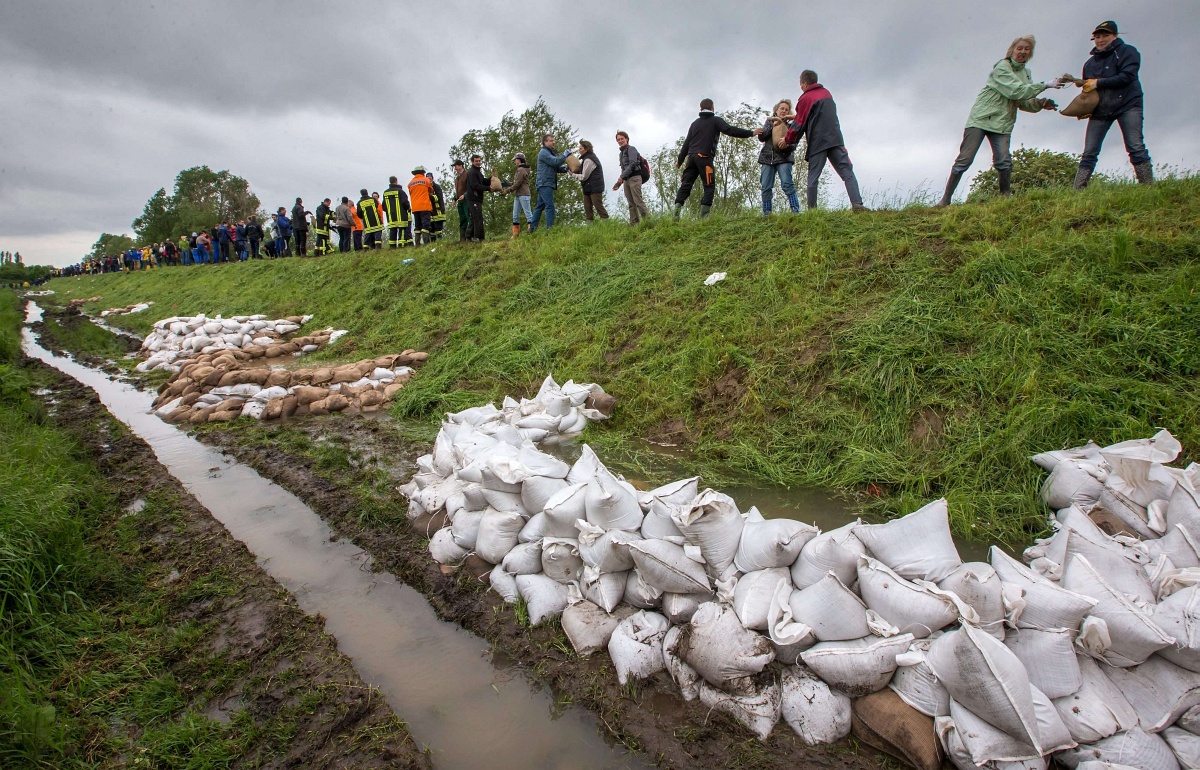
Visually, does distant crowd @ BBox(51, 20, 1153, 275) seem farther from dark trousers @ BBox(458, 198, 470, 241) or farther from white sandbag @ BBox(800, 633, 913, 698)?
white sandbag @ BBox(800, 633, 913, 698)

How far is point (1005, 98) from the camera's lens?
5.45 metres

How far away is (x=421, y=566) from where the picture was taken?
308cm

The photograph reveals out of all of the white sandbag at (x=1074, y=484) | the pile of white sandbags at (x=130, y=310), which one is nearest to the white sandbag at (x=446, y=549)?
the white sandbag at (x=1074, y=484)

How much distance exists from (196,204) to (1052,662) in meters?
61.8

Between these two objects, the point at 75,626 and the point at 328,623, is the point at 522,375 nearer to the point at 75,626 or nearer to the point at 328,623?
the point at 328,623

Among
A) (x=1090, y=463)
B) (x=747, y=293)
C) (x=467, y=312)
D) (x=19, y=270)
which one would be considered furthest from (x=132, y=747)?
(x=19, y=270)

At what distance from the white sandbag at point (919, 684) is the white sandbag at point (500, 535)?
173cm

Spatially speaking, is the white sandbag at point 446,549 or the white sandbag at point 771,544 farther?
the white sandbag at point 446,549

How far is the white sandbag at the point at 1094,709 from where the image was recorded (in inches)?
67.6

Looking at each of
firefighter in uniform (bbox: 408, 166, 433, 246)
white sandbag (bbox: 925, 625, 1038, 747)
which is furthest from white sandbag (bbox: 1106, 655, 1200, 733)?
firefighter in uniform (bbox: 408, 166, 433, 246)

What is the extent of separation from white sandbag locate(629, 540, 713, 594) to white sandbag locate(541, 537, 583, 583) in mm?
354

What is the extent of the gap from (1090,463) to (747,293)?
3.22 m

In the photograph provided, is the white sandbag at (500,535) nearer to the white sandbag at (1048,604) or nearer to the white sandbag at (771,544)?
the white sandbag at (771,544)

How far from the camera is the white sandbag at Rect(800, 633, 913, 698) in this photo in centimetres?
192
